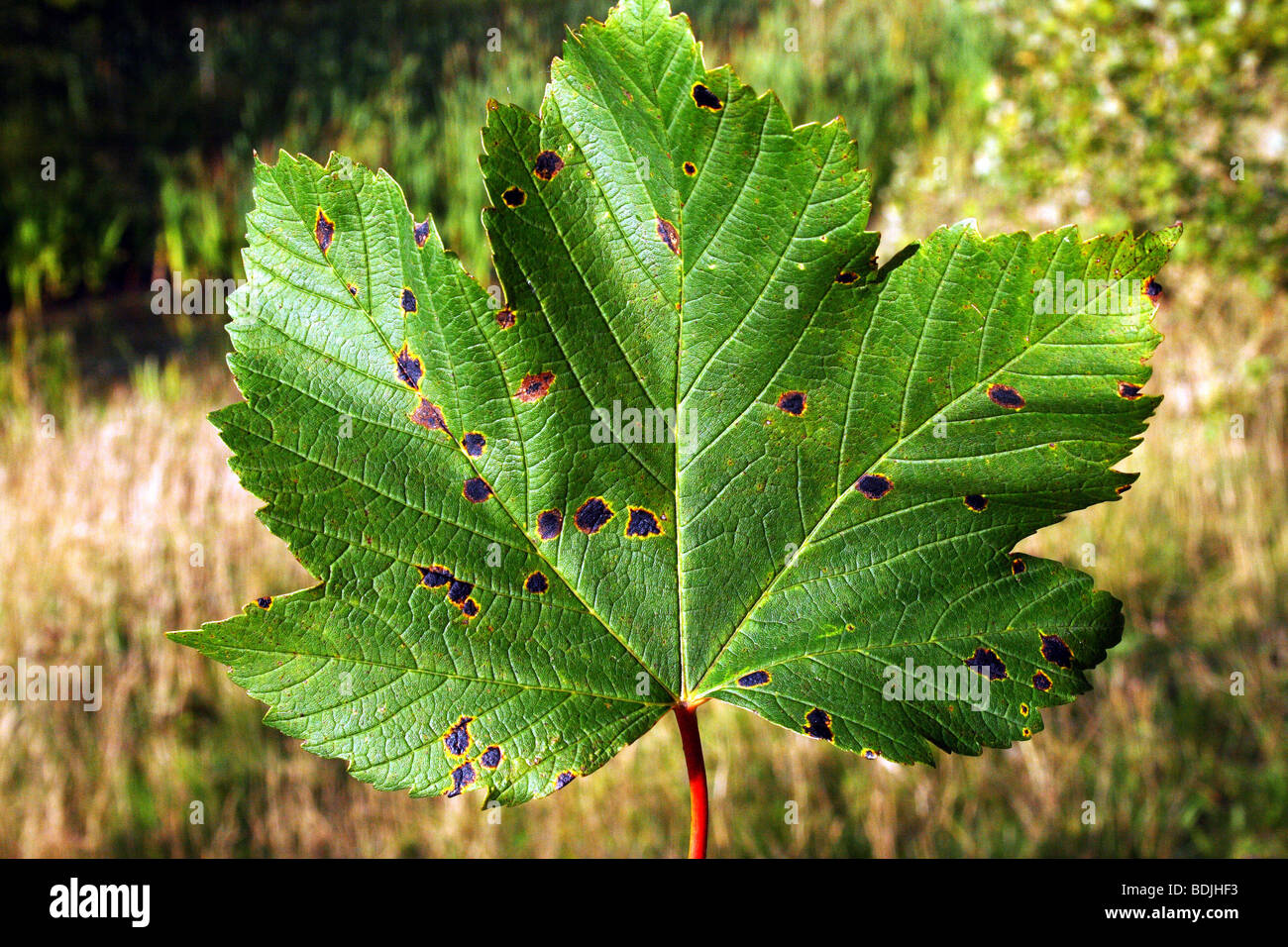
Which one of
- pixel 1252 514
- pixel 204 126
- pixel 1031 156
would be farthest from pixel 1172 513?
pixel 204 126

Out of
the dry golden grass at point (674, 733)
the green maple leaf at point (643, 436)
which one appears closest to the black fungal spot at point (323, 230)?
the green maple leaf at point (643, 436)

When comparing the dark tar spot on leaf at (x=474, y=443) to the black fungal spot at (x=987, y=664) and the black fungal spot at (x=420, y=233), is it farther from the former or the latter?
the black fungal spot at (x=987, y=664)

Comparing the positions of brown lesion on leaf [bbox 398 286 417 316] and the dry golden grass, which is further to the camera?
the dry golden grass

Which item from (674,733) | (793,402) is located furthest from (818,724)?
(674,733)

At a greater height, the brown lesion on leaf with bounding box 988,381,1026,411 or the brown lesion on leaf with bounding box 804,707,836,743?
the brown lesion on leaf with bounding box 988,381,1026,411

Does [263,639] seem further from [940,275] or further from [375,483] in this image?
[940,275]

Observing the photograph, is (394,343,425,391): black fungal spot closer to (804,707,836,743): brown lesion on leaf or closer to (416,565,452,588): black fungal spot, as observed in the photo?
(416,565,452,588): black fungal spot

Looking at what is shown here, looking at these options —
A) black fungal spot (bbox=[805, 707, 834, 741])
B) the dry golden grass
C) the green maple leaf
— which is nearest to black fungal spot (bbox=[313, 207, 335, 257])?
the green maple leaf
